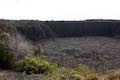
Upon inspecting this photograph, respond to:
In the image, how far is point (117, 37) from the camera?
71.4 metres

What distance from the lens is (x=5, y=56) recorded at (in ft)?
128

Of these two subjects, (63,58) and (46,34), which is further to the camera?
(46,34)

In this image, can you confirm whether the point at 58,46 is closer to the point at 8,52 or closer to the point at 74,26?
the point at 74,26

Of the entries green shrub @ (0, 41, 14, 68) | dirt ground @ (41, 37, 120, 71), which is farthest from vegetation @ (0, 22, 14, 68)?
dirt ground @ (41, 37, 120, 71)

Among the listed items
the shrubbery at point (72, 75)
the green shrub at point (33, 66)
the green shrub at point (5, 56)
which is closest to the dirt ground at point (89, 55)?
the green shrub at point (33, 66)

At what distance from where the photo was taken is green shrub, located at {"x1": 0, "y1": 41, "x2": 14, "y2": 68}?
128ft

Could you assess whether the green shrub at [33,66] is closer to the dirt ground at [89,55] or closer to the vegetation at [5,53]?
the vegetation at [5,53]

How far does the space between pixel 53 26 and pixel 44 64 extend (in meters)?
43.7

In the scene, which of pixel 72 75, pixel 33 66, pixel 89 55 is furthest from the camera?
pixel 89 55

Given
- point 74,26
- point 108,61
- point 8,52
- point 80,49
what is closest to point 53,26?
point 74,26

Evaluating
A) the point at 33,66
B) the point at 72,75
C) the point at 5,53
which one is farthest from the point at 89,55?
the point at 72,75

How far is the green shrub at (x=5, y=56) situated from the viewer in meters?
38.9

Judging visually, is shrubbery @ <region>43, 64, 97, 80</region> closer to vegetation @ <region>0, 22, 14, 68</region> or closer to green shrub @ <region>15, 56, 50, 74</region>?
green shrub @ <region>15, 56, 50, 74</region>

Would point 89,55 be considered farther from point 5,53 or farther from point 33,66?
point 33,66
